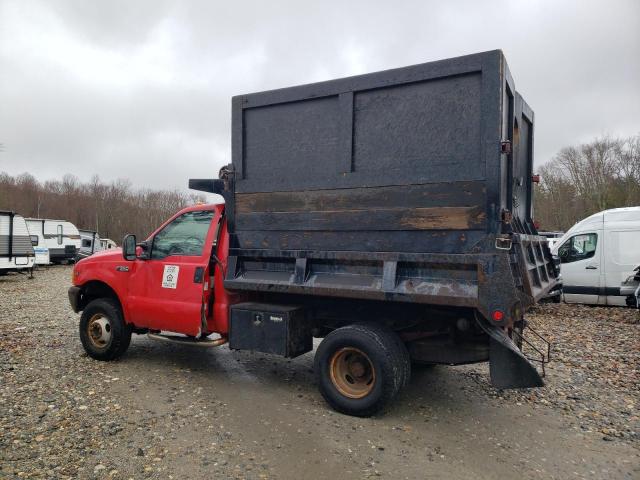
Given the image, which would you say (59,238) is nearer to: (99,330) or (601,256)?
(99,330)

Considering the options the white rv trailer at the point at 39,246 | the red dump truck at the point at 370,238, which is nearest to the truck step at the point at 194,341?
the red dump truck at the point at 370,238

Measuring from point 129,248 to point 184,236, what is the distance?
2.39 ft

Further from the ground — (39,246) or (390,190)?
(390,190)

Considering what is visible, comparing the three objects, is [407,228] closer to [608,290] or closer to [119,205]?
[608,290]

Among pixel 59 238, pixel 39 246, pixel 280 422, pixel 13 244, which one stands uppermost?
pixel 59 238

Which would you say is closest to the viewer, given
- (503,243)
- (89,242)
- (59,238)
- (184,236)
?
(503,243)

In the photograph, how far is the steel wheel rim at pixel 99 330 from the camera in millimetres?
6055

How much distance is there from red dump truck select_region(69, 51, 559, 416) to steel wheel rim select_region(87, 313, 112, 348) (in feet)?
1.86

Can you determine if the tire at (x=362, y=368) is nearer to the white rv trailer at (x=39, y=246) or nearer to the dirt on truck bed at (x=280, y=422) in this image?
the dirt on truck bed at (x=280, y=422)

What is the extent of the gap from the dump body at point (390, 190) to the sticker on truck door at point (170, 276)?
0.82m

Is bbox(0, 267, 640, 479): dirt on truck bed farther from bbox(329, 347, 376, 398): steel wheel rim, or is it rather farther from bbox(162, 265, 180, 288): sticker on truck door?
bbox(162, 265, 180, 288): sticker on truck door

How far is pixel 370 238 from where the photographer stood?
4426mm

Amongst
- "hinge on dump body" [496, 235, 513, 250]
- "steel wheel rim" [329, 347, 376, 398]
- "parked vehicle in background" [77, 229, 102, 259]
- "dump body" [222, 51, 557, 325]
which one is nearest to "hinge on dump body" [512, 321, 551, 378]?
"dump body" [222, 51, 557, 325]

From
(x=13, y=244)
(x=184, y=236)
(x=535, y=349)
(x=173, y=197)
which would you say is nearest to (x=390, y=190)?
(x=535, y=349)
